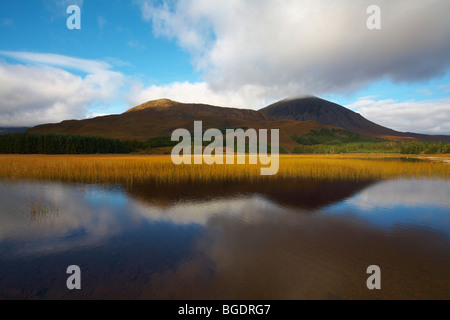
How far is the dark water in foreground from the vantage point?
210 inches

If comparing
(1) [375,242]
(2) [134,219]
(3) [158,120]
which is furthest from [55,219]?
(3) [158,120]

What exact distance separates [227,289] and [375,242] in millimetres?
6181

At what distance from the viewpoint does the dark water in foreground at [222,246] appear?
17.5ft

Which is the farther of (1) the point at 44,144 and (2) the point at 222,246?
(1) the point at 44,144

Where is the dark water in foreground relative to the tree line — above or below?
below

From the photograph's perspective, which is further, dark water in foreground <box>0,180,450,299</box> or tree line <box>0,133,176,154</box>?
tree line <box>0,133,176,154</box>

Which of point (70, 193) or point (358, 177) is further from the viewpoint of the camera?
point (358, 177)

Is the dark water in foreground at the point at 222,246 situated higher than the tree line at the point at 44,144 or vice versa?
the tree line at the point at 44,144

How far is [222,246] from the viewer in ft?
25.0

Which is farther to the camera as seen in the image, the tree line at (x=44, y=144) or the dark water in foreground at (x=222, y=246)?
the tree line at (x=44, y=144)

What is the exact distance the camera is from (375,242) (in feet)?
26.6

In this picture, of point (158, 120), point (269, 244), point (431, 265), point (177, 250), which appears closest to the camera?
point (431, 265)
